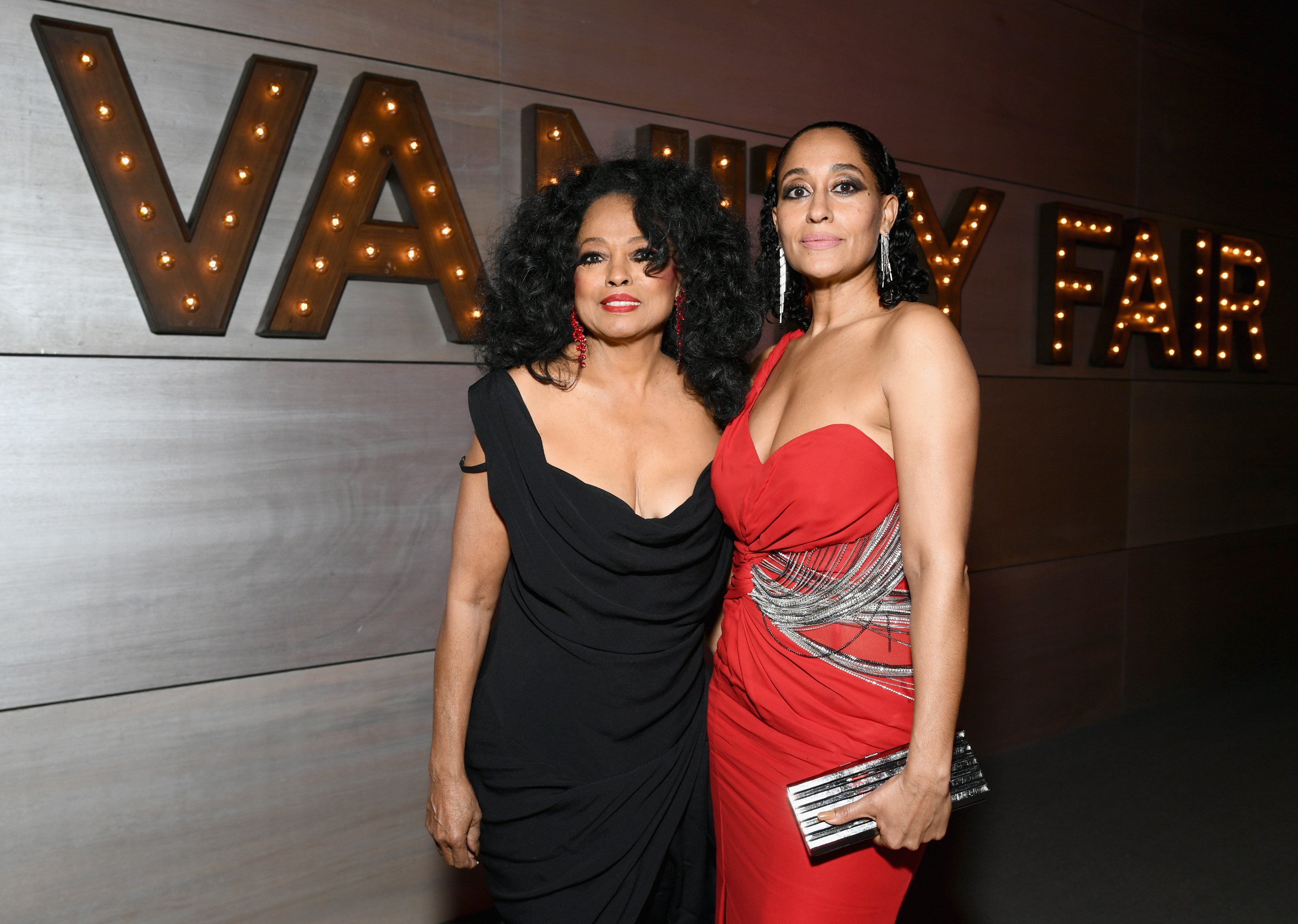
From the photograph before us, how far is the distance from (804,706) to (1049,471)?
9.27 ft

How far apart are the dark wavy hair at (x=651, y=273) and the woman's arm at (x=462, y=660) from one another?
25 centimetres

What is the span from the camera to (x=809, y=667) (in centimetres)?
160

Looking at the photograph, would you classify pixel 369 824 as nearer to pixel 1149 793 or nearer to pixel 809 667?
pixel 809 667

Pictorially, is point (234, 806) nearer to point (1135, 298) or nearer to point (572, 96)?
point (572, 96)

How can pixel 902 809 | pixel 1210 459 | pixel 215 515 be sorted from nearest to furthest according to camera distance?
pixel 902 809
pixel 215 515
pixel 1210 459

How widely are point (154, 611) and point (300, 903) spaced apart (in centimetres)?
86

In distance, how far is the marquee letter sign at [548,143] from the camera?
104 inches

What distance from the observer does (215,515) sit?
2293mm

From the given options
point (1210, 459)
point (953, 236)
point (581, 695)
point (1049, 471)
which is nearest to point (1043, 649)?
point (1049, 471)

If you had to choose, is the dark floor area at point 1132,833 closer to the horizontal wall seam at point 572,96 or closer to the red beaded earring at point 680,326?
the red beaded earring at point 680,326

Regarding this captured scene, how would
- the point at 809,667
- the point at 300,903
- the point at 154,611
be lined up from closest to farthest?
the point at 809,667, the point at 154,611, the point at 300,903

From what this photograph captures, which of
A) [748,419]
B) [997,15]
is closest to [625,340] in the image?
[748,419]

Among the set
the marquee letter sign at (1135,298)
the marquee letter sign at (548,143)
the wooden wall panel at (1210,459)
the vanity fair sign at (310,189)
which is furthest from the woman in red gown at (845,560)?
the wooden wall panel at (1210,459)

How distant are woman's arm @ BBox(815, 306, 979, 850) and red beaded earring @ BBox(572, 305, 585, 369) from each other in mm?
666
